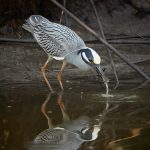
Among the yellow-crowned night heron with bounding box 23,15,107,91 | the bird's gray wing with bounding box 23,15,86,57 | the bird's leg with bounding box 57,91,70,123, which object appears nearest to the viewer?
the bird's leg with bounding box 57,91,70,123

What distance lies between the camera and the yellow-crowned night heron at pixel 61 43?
9047 mm

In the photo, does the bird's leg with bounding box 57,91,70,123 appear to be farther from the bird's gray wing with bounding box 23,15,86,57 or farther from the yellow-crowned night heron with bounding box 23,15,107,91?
the bird's gray wing with bounding box 23,15,86,57

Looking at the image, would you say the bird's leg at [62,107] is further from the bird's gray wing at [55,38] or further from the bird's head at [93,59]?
the bird's gray wing at [55,38]

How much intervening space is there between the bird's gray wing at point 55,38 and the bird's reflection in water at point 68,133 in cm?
157

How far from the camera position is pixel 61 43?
9.41m

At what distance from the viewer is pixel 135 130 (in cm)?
717

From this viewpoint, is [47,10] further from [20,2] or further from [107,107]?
[107,107]

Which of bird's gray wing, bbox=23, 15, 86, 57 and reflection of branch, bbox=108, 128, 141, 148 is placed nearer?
reflection of branch, bbox=108, 128, 141, 148

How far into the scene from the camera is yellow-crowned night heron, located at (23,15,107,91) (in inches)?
356

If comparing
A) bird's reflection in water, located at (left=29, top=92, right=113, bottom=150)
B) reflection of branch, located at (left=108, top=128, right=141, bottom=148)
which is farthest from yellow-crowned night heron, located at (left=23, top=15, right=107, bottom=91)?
reflection of branch, located at (left=108, top=128, right=141, bottom=148)

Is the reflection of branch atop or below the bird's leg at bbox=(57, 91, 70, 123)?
atop

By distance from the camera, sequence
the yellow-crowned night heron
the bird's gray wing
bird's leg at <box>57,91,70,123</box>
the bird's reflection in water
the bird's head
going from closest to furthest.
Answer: the bird's reflection in water < bird's leg at <box>57,91,70,123</box> < the bird's head < the yellow-crowned night heron < the bird's gray wing

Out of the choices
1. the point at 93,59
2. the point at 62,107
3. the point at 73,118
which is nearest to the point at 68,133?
the point at 73,118

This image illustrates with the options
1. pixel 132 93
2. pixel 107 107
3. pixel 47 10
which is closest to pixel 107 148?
pixel 107 107
